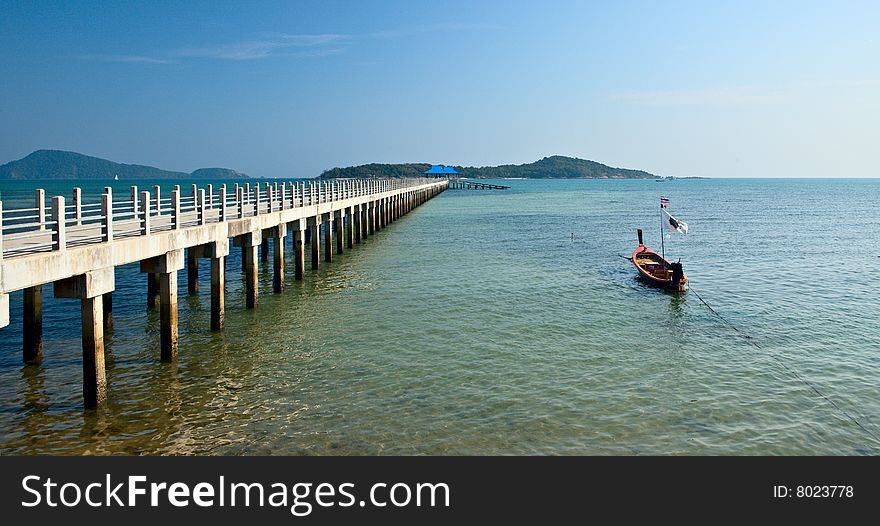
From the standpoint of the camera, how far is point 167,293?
50.8 feet

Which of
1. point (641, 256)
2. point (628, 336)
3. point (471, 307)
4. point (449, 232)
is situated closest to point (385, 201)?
point (449, 232)

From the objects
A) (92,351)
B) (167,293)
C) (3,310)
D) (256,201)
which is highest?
(256,201)

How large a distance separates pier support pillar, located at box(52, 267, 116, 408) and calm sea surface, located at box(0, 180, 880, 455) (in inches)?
16.4

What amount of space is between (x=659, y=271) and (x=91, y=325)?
21.3m

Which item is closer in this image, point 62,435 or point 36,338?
point 62,435

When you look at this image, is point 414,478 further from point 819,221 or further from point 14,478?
point 819,221

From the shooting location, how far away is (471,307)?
884 inches

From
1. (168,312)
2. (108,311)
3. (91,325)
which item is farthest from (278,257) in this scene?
(91,325)

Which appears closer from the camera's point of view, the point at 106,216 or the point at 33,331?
the point at 106,216

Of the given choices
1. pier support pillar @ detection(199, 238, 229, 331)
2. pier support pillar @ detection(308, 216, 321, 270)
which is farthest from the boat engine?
pier support pillar @ detection(199, 238, 229, 331)

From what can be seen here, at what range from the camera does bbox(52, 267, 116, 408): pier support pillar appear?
12.2 metres

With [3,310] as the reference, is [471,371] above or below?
below

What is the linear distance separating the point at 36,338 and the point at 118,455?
260 inches

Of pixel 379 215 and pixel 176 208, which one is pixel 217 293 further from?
pixel 379 215
